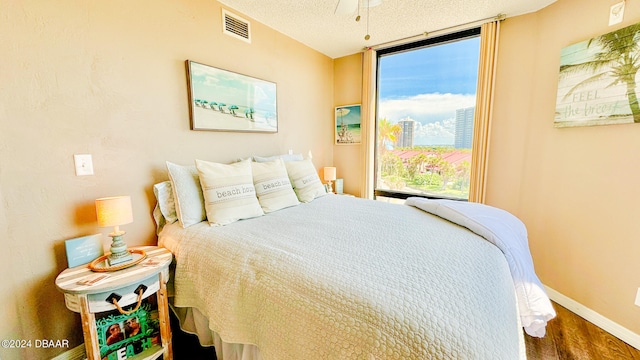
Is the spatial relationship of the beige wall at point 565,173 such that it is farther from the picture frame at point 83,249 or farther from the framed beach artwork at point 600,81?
the picture frame at point 83,249

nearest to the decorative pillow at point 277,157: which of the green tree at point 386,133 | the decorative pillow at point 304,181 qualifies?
the decorative pillow at point 304,181

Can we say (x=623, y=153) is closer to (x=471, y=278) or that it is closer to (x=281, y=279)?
(x=471, y=278)

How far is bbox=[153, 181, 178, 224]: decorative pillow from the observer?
1688 mm

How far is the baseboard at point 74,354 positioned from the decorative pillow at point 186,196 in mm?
920

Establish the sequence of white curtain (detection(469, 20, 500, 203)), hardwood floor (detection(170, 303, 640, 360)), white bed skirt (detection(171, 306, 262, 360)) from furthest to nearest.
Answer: white curtain (detection(469, 20, 500, 203)) → hardwood floor (detection(170, 303, 640, 360)) → white bed skirt (detection(171, 306, 262, 360))

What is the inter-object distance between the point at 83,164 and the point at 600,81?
3497mm

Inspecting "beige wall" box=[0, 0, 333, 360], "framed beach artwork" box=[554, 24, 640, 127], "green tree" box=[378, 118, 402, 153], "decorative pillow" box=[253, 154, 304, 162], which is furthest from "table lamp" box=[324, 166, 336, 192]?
"framed beach artwork" box=[554, 24, 640, 127]

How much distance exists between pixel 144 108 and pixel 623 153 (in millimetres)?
3335

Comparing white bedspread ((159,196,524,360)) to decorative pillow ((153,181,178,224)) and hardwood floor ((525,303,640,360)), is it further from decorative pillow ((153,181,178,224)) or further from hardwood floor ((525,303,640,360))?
hardwood floor ((525,303,640,360))

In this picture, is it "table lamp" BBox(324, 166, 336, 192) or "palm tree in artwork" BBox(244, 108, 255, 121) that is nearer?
"palm tree in artwork" BBox(244, 108, 255, 121)

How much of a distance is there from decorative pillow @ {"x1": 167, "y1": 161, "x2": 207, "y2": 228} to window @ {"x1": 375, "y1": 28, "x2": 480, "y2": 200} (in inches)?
95.4

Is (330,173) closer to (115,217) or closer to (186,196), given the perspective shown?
(186,196)

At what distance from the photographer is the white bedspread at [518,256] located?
1.30 meters

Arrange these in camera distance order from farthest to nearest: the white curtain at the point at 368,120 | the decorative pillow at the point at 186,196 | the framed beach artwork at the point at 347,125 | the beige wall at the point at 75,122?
the framed beach artwork at the point at 347,125
the white curtain at the point at 368,120
the decorative pillow at the point at 186,196
the beige wall at the point at 75,122
